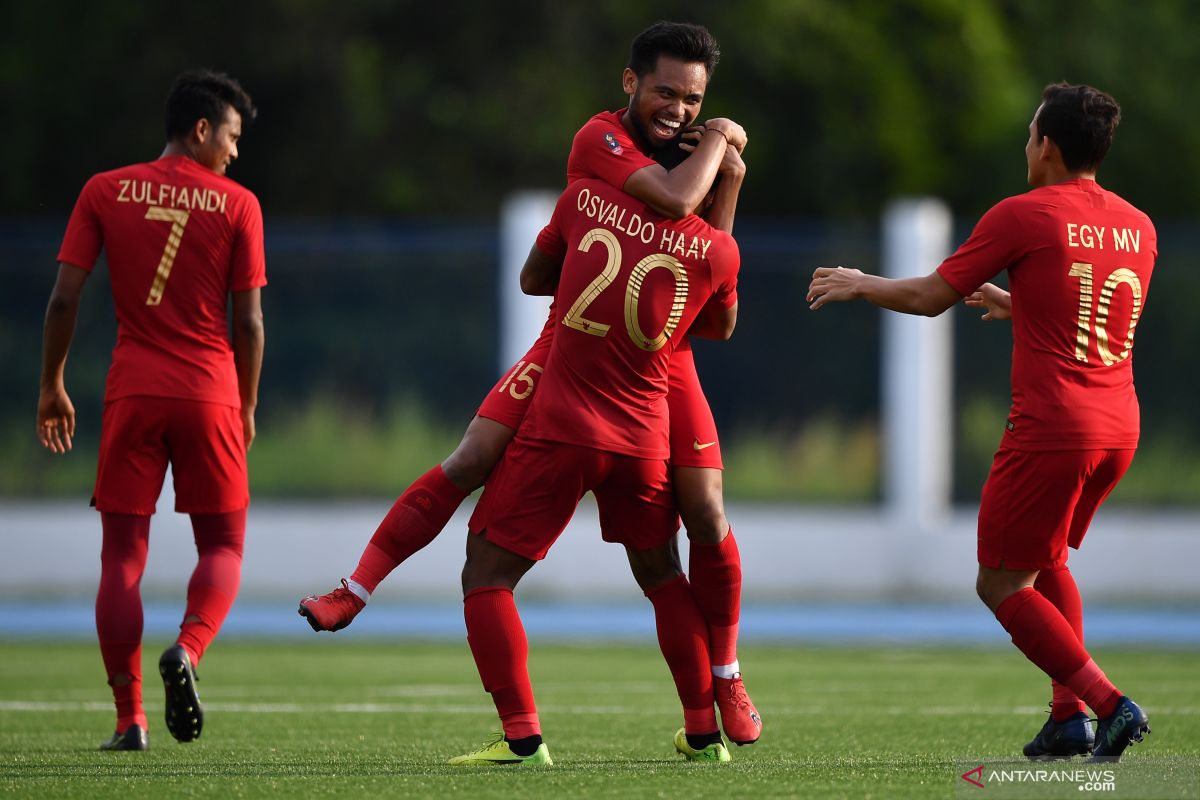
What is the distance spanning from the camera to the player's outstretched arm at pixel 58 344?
6227mm

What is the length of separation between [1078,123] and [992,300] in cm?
68

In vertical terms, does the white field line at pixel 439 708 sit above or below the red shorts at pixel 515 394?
below

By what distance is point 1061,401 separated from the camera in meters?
5.39

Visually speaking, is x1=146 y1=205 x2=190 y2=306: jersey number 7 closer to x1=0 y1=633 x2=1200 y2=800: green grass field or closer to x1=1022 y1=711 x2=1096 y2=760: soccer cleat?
x1=0 y1=633 x2=1200 y2=800: green grass field

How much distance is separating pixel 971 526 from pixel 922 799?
10605 mm

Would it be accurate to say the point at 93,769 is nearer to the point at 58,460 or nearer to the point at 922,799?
the point at 922,799

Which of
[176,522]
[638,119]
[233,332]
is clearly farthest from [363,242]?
[638,119]

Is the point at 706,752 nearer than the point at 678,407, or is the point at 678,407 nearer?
the point at 678,407

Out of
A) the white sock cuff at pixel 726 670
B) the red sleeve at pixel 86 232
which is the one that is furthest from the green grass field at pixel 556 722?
the red sleeve at pixel 86 232

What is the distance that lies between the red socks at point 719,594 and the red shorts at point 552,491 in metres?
0.25

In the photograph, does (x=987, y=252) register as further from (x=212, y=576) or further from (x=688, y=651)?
(x=212, y=576)

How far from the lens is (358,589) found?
5.49 metres

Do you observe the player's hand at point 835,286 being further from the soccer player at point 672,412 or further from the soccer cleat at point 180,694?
the soccer cleat at point 180,694

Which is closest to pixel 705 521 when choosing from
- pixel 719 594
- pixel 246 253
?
pixel 719 594
